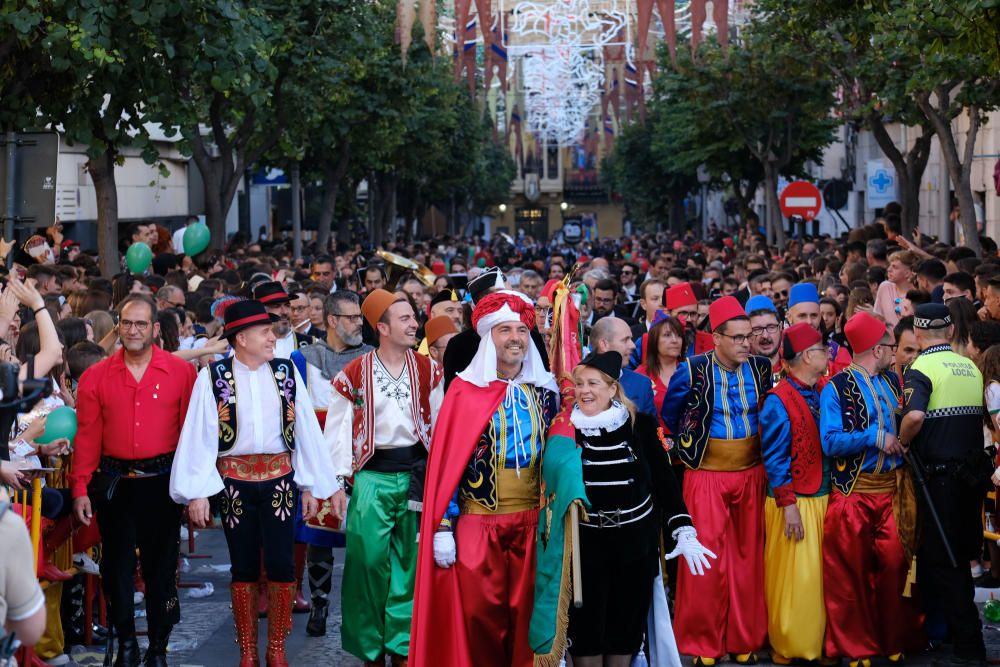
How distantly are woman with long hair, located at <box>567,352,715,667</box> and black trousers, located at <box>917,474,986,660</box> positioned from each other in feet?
6.37

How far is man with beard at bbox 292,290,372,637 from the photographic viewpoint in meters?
9.20

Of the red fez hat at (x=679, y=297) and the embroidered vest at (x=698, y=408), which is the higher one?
the red fez hat at (x=679, y=297)

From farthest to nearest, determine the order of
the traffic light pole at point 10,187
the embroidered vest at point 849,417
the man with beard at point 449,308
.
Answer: the man with beard at point 449,308
the traffic light pole at point 10,187
the embroidered vest at point 849,417

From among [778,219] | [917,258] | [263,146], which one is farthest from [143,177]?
[917,258]

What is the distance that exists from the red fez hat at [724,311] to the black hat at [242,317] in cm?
247

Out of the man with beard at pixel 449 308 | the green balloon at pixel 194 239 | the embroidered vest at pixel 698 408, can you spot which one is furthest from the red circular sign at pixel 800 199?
the embroidered vest at pixel 698 408

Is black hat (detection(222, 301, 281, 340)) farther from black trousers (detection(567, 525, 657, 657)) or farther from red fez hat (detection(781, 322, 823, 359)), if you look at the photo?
red fez hat (detection(781, 322, 823, 359))

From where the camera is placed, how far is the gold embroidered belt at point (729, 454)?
888 cm

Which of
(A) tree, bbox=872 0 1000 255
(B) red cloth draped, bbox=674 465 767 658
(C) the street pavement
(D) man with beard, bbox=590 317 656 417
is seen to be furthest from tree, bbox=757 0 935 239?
(C) the street pavement

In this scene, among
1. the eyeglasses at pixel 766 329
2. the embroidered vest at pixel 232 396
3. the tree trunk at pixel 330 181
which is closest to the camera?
the embroidered vest at pixel 232 396

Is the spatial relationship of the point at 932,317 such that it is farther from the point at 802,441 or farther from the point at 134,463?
the point at 134,463

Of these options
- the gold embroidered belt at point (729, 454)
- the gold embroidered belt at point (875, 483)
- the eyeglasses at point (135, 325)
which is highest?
the eyeglasses at point (135, 325)

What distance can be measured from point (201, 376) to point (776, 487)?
3123 mm

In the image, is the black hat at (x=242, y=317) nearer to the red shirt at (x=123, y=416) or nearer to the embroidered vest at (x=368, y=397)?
the red shirt at (x=123, y=416)
